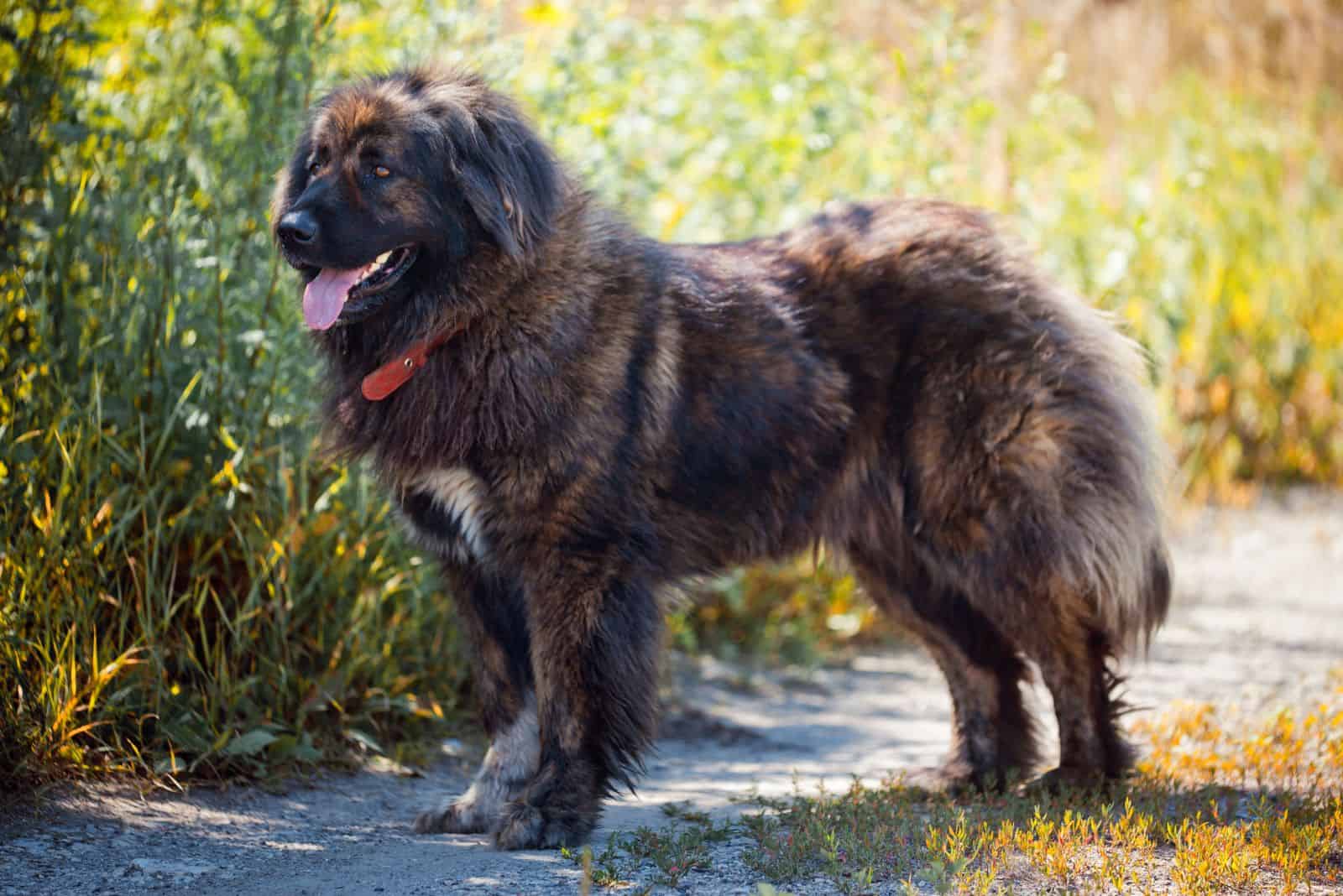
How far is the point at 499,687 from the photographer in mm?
3701

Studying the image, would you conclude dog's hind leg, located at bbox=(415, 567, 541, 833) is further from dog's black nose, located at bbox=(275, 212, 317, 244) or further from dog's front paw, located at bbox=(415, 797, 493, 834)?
dog's black nose, located at bbox=(275, 212, 317, 244)

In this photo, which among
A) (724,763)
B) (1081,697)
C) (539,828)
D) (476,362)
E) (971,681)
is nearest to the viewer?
(539,828)

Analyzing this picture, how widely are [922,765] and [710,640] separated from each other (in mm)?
1505

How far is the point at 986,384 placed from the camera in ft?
12.5

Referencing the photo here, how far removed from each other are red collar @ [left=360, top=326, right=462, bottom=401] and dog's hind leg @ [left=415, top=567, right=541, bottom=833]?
0.55 metres

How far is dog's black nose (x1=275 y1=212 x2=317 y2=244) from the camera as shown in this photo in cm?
330

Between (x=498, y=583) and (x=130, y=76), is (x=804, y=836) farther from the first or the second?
(x=130, y=76)

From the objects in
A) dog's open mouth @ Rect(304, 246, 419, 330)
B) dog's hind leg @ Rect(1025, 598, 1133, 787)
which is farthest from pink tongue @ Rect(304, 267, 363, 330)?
dog's hind leg @ Rect(1025, 598, 1133, 787)

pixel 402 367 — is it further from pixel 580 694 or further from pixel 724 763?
pixel 724 763

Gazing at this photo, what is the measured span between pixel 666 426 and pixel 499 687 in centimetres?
87

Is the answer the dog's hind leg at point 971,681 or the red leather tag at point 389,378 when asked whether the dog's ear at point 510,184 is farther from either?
the dog's hind leg at point 971,681

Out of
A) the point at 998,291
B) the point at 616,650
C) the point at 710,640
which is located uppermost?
the point at 998,291

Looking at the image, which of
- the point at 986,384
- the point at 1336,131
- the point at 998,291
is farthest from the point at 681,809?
the point at 1336,131

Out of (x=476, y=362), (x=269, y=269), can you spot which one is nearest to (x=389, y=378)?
(x=476, y=362)
